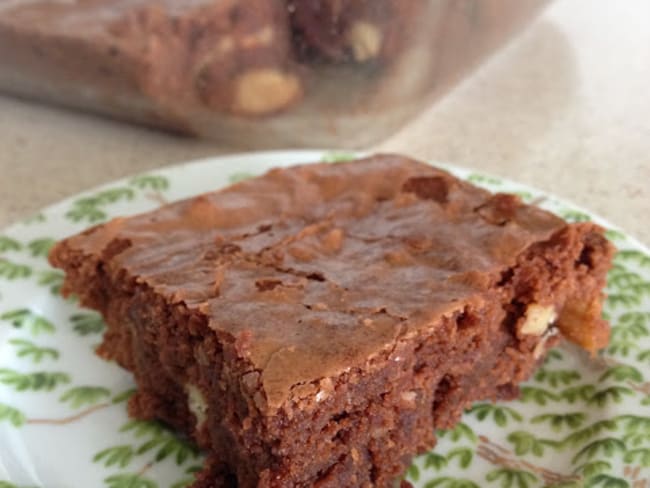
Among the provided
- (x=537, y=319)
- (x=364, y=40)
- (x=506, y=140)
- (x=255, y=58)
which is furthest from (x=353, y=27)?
(x=537, y=319)

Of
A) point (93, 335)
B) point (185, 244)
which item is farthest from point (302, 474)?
point (93, 335)

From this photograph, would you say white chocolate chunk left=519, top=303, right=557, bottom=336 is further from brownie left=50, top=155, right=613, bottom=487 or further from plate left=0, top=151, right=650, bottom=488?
plate left=0, top=151, right=650, bottom=488

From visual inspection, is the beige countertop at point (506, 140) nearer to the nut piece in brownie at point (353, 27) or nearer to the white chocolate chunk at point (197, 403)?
the nut piece in brownie at point (353, 27)

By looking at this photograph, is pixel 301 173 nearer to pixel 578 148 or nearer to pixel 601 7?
pixel 578 148

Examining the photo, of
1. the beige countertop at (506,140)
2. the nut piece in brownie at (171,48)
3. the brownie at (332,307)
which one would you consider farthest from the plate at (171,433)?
the nut piece in brownie at (171,48)

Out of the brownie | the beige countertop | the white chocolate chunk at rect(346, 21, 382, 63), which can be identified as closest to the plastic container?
the white chocolate chunk at rect(346, 21, 382, 63)

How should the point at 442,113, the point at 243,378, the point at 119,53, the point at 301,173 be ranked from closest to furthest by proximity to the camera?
1. the point at 243,378
2. the point at 301,173
3. the point at 119,53
4. the point at 442,113
